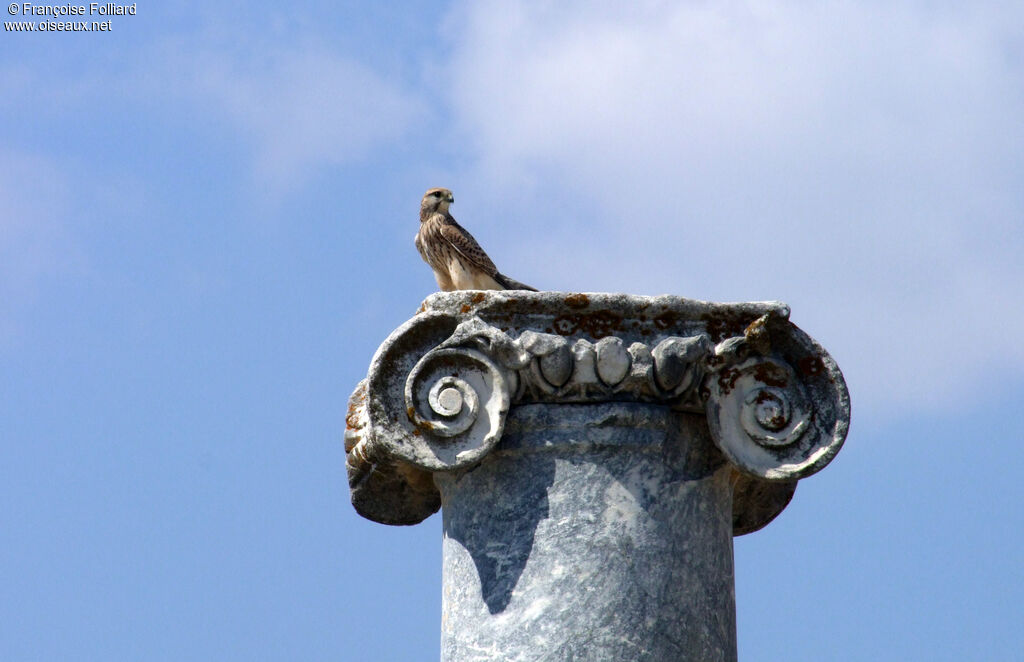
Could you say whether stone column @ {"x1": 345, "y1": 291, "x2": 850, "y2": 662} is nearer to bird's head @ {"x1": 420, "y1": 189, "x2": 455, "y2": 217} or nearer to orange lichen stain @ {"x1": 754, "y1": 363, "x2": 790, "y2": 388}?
orange lichen stain @ {"x1": 754, "y1": 363, "x2": 790, "y2": 388}

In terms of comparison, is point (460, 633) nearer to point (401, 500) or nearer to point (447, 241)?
point (401, 500)

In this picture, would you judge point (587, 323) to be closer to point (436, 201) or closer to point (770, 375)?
point (770, 375)

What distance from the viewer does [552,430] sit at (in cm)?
643

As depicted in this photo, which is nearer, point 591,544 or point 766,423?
point 591,544

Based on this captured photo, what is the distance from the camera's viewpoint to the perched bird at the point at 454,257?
33.8 ft

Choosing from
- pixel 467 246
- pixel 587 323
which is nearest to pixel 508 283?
pixel 467 246

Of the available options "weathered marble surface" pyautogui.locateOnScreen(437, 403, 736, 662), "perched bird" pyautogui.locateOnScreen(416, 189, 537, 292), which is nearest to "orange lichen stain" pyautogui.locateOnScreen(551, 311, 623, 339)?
"weathered marble surface" pyautogui.locateOnScreen(437, 403, 736, 662)

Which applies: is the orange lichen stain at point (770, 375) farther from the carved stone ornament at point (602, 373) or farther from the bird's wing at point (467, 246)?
the bird's wing at point (467, 246)

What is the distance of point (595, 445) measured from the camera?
6395 mm

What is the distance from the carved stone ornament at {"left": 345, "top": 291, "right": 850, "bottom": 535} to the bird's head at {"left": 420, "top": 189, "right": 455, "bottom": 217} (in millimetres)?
5178

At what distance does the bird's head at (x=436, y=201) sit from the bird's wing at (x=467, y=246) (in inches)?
27.4

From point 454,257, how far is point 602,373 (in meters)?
4.42

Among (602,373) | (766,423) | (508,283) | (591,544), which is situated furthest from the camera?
(508,283)

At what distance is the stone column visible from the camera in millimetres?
6227
